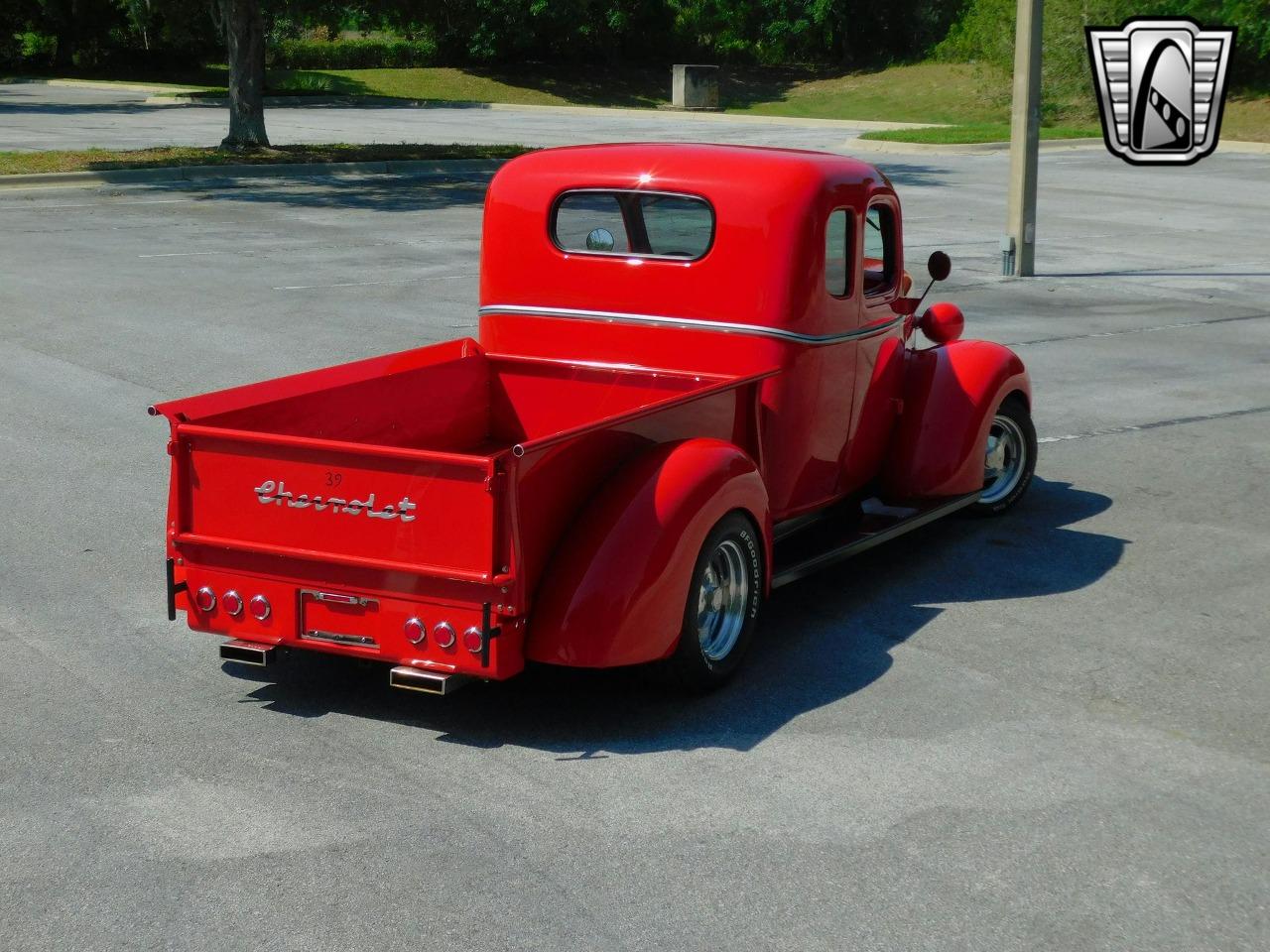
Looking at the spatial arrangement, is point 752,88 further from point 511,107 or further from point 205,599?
point 205,599

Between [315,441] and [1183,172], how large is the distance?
28.7m

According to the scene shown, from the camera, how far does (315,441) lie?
5.45 m

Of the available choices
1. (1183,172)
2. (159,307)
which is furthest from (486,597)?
(1183,172)

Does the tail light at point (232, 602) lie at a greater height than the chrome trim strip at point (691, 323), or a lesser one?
lesser

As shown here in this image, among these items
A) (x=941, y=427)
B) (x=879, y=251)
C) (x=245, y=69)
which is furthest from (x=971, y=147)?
(x=879, y=251)

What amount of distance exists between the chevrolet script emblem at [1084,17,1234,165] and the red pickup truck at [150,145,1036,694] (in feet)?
77.1

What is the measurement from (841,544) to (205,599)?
281 centimetres

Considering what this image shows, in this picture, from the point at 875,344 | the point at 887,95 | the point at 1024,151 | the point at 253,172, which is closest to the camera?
the point at 875,344

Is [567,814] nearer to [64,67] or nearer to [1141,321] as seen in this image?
[1141,321]

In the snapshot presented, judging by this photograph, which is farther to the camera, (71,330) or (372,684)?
(71,330)

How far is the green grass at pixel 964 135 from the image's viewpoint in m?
36.2

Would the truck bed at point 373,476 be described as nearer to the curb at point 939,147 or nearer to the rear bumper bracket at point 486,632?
the rear bumper bracket at point 486,632

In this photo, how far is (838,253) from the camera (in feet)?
23.4

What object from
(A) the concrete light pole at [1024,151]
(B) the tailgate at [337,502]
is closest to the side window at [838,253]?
(B) the tailgate at [337,502]
